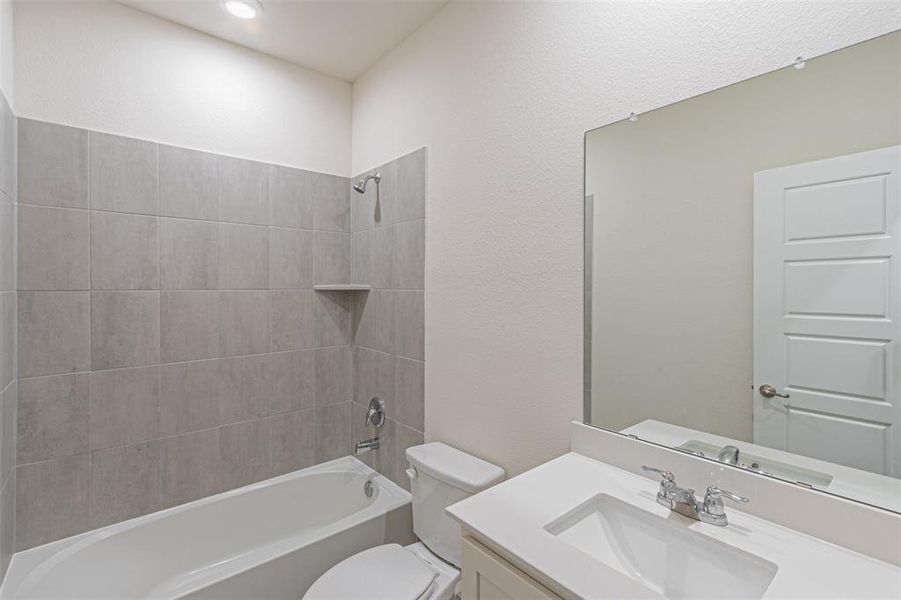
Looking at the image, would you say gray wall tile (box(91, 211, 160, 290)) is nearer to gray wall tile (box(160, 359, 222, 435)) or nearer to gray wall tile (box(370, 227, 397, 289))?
gray wall tile (box(160, 359, 222, 435))

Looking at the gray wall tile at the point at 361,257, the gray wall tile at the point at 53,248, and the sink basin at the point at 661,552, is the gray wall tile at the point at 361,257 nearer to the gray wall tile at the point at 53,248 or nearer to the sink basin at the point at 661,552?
the gray wall tile at the point at 53,248

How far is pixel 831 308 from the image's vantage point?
87cm

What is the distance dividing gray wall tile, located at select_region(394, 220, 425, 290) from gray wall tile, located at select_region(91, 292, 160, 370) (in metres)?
1.11

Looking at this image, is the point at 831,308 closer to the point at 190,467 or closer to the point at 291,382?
the point at 291,382

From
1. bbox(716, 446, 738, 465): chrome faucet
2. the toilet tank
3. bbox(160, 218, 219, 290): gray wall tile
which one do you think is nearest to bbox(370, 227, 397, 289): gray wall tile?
bbox(160, 218, 219, 290): gray wall tile

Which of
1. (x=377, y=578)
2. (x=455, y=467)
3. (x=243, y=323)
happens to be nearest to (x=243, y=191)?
(x=243, y=323)

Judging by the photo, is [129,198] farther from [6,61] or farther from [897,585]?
[897,585]

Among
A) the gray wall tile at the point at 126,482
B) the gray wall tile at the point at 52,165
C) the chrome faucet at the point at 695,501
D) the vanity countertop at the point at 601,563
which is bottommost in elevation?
the gray wall tile at the point at 126,482

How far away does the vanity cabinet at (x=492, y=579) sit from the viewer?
2.67ft

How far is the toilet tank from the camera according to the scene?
4.99 ft

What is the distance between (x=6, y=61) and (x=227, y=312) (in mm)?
1188

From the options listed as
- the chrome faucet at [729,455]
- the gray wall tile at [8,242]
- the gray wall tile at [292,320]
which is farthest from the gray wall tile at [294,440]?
the chrome faucet at [729,455]

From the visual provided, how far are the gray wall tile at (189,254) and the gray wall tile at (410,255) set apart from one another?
34.9 inches

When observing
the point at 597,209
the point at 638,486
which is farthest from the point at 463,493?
the point at 597,209
